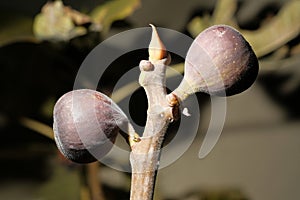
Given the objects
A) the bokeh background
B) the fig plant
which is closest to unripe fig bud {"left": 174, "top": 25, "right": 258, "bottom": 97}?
the fig plant

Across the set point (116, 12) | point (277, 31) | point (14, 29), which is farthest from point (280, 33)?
point (14, 29)

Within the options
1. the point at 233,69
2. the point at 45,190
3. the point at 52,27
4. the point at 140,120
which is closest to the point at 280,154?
the point at 140,120

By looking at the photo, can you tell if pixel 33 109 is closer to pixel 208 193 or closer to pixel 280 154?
pixel 208 193

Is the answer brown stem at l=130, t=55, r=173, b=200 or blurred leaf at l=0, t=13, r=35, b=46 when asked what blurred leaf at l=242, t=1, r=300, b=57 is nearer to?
blurred leaf at l=0, t=13, r=35, b=46

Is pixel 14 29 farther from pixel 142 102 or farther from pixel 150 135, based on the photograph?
pixel 150 135

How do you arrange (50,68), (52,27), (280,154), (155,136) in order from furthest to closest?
(280,154)
(50,68)
(52,27)
(155,136)

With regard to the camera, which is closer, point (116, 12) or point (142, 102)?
point (116, 12)

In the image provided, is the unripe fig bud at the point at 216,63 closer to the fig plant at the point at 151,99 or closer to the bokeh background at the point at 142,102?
the fig plant at the point at 151,99
